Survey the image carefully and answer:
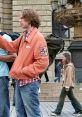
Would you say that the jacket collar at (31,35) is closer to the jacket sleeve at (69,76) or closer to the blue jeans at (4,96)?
the blue jeans at (4,96)

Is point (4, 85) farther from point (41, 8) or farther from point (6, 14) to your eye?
point (6, 14)

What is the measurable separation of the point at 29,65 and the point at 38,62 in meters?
0.12

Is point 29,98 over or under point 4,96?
over

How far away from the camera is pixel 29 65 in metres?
6.32

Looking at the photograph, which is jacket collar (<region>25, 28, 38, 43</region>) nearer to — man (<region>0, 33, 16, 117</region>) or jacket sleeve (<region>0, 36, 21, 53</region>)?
jacket sleeve (<region>0, 36, 21, 53</region>)

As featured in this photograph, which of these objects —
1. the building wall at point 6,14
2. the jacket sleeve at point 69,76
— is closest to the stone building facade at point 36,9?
the building wall at point 6,14

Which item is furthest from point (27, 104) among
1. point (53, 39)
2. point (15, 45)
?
point (53, 39)

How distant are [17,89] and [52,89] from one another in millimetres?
10857

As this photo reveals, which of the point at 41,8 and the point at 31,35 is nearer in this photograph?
the point at 31,35

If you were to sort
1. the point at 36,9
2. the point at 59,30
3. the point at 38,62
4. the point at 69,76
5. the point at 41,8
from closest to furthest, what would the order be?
the point at 38,62
the point at 69,76
the point at 36,9
the point at 41,8
the point at 59,30

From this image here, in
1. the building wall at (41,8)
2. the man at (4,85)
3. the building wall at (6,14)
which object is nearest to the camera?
the man at (4,85)

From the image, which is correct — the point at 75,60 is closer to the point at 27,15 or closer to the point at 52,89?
the point at 52,89

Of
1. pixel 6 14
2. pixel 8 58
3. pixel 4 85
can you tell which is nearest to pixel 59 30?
pixel 6 14

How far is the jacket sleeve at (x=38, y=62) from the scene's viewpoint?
6.25m
